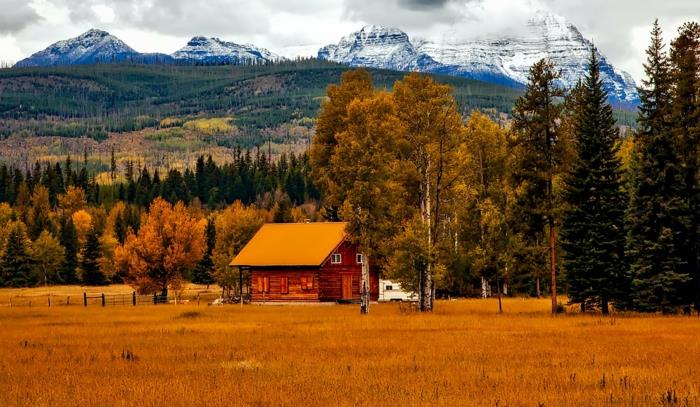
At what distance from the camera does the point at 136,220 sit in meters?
168

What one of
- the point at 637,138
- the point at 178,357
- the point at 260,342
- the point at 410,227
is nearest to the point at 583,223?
the point at 637,138

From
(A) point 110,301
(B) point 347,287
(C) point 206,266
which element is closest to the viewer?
(B) point 347,287

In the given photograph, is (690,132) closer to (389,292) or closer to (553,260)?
(553,260)

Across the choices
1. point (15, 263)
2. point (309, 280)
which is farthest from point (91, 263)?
point (309, 280)

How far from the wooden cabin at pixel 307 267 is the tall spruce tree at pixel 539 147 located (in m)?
26.5

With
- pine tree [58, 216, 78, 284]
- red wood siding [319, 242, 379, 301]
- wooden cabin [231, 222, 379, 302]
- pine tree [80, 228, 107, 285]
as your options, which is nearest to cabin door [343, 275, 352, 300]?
wooden cabin [231, 222, 379, 302]

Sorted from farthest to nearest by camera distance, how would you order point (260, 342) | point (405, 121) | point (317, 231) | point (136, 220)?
point (136, 220) → point (317, 231) → point (405, 121) → point (260, 342)

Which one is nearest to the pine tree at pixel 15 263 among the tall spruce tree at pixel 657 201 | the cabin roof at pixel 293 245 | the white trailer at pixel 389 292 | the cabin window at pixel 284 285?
the cabin roof at pixel 293 245

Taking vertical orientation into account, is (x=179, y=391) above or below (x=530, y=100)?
below

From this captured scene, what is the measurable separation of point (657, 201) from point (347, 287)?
35127 millimetres

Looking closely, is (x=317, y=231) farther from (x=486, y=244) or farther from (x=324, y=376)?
(x=324, y=376)

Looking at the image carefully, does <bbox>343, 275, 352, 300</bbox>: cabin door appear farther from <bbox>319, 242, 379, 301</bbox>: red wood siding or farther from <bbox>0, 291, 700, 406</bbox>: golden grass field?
<bbox>0, 291, 700, 406</bbox>: golden grass field

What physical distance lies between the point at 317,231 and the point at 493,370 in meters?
52.8

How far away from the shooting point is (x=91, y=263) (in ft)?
440
